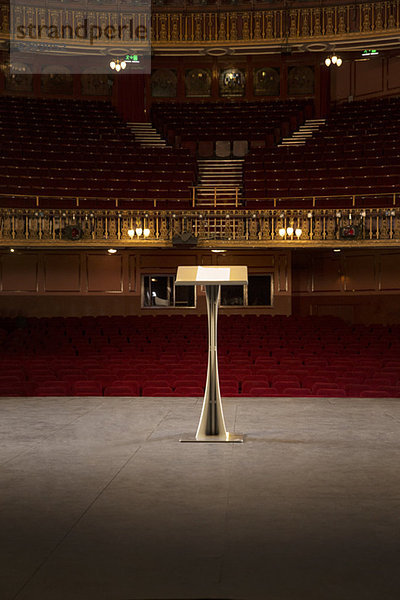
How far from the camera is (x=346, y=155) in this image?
13.5m

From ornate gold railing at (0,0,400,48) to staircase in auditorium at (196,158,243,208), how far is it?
3373 millimetres

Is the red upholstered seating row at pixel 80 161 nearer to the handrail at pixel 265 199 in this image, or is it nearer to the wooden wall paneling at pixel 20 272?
the handrail at pixel 265 199

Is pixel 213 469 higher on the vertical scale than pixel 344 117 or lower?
lower

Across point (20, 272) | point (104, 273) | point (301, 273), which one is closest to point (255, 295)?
point (301, 273)

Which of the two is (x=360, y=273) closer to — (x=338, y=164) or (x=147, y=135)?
(x=338, y=164)

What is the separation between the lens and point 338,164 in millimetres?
13102

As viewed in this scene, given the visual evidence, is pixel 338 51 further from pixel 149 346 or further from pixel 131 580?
pixel 131 580

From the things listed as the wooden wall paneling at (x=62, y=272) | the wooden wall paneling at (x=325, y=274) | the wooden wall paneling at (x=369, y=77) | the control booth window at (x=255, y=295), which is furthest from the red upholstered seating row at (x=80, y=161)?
the wooden wall paneling at (x=369, y=77)

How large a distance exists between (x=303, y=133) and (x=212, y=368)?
12.5m

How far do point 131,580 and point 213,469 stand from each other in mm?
1435

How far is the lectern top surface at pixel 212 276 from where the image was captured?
13.6ft

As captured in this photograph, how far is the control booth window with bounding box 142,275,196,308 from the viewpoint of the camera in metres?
12.9

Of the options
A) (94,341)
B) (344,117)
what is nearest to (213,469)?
(94,341)

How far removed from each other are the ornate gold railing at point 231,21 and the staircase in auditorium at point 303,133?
2037 mm
